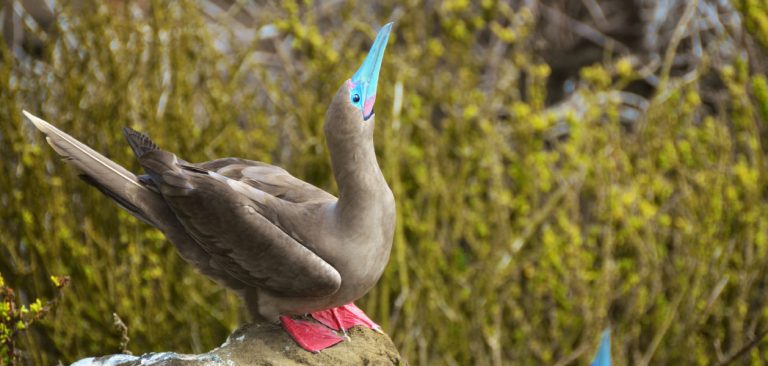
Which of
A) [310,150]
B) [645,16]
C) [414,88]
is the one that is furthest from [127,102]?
[645,16]

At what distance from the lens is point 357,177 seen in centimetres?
284

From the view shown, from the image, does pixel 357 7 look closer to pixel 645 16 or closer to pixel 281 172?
pixel 645 16

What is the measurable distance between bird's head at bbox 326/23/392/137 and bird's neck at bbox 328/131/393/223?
6 centimetres

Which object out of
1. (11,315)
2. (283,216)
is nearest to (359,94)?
(283,216)

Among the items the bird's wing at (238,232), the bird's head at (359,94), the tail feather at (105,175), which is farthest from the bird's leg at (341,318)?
the bird's head at (359,94)

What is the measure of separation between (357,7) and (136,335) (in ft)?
12.3

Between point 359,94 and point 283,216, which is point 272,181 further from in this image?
point 359,94

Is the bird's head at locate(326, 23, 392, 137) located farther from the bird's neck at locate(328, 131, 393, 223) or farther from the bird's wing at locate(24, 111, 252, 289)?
the bird's wing at locate(24, 111, 252, 289)

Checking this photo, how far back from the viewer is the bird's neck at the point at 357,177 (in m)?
2.82

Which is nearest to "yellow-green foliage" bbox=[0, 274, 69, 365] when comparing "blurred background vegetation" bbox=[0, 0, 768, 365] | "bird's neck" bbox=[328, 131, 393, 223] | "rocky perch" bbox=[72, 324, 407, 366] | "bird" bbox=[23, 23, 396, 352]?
"rocky perch" bbox=[72, 324, 407, 366]

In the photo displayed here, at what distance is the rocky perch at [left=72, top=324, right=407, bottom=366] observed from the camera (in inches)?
116

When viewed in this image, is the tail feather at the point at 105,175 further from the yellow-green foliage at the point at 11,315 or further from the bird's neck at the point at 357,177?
the bird's neck at the point at 357,177

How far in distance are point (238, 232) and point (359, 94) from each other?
573mm

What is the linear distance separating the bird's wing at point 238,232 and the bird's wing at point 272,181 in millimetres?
83
